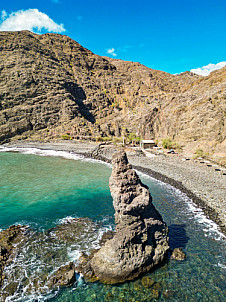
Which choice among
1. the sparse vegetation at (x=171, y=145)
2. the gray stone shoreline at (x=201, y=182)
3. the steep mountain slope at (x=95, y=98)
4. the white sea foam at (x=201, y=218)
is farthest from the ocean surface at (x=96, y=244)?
the sparse vegetation at (x=171, y=145)

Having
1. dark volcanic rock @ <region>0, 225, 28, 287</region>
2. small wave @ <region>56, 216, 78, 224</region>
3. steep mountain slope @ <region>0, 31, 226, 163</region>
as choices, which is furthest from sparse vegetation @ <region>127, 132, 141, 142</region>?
dark volcanic rock @ <region>0, 225, 28, 287</region>

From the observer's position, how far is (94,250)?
37.5ft

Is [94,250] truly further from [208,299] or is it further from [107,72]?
[107,72]

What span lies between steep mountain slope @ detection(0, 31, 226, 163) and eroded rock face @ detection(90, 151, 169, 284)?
1351 inches

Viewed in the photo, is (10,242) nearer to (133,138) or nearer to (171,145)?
(171,145)

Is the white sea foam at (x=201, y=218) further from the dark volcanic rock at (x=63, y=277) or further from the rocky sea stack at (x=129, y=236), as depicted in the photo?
the dark volcanic rock at (x=63, y=277)

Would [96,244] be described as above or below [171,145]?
below

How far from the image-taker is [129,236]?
9508 millimetres

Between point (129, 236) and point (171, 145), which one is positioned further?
point (171, 145)

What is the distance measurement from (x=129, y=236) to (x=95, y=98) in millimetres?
137055

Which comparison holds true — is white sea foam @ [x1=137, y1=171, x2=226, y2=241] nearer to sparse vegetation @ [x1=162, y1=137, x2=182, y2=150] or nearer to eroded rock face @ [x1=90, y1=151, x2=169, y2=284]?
eroded rock face @ [x1=90, y1=151, x2=169, y2=284]

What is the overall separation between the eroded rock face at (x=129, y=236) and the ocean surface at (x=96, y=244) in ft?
1.96

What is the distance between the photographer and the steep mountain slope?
53375 millimetres

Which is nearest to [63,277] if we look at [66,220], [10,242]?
[10,242]
